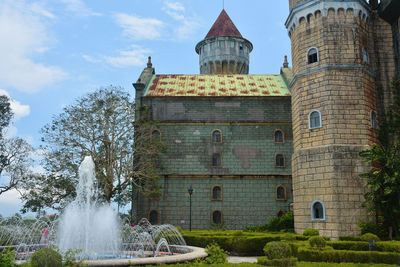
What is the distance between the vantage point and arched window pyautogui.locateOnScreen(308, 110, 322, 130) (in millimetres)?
20700

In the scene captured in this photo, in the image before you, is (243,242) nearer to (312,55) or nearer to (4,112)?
(312,55)

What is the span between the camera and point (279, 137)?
106 feet

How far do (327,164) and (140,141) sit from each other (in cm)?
1559

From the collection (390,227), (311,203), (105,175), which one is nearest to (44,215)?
(105,175)

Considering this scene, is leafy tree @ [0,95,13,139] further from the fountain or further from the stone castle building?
the fountain

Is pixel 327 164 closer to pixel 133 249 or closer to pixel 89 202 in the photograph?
pixel 133 249

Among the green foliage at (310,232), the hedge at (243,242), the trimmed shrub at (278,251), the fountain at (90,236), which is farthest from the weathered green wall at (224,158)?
the trimmed shrub at (278,251)

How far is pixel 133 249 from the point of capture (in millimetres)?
18297

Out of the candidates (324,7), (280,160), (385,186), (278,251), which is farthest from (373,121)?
(278,251)

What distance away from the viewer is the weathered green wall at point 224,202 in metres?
30.3

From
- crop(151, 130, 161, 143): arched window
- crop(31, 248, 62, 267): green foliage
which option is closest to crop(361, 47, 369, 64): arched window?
crop(151, 130, 161, 143): arched window

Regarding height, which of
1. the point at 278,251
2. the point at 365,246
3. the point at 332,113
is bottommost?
the point at 365,246

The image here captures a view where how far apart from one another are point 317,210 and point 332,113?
5.36 metres

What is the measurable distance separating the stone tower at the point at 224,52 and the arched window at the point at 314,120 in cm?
2722
